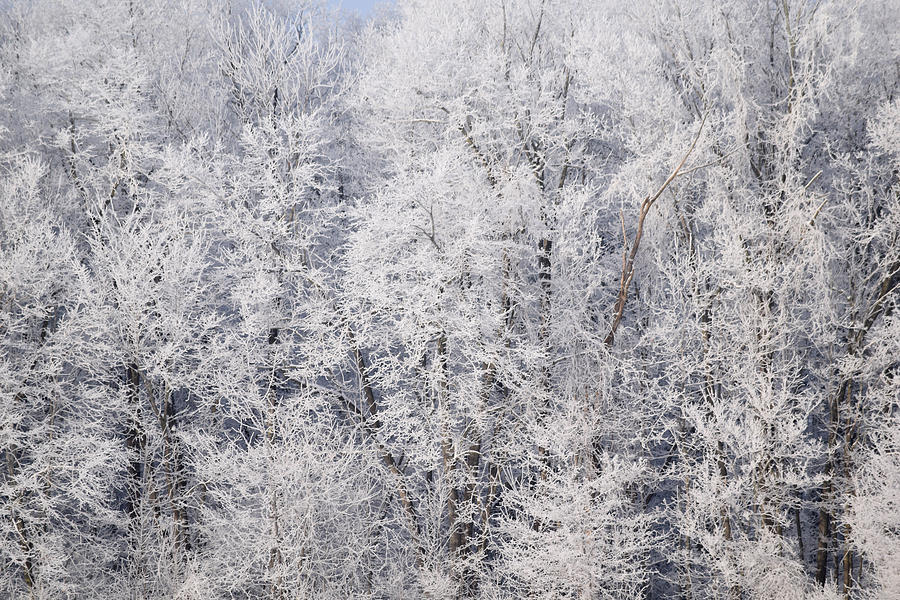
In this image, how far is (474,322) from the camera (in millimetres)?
10289

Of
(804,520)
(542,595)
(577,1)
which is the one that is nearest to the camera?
(542,595)

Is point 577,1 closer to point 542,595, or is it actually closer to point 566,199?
point 566,199

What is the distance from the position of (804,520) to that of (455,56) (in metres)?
13.0

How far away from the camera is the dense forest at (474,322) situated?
10.8 meters

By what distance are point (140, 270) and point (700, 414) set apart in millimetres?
10755

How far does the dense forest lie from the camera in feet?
35.3

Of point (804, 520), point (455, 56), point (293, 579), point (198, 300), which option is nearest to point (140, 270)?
point (198, 300)

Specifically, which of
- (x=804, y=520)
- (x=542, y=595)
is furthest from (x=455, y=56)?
(x=804, y=520)

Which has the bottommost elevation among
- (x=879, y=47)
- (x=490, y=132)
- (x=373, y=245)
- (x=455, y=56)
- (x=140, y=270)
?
(x=140, y=270)

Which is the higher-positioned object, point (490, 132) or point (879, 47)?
point (879, 47)

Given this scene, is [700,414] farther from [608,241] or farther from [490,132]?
[490,132]

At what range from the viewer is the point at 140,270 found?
1155cm

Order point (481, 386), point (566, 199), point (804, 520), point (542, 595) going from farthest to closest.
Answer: point (804, 520) → point (566, 199) → point (481, 386) → point (542, 595)

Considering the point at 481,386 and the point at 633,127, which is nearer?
the point at 481,386
